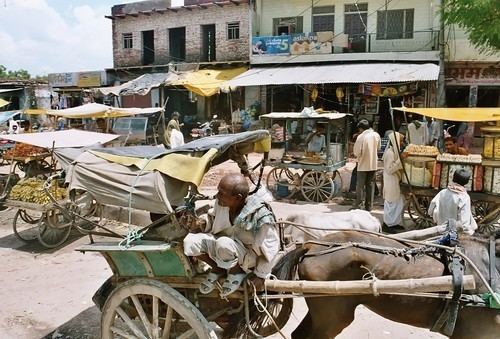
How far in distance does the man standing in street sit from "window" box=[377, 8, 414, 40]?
11.1 m

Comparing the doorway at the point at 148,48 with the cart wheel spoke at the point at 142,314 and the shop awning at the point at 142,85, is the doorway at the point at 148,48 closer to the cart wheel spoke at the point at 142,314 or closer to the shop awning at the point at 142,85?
the shop awning at the point at 142,85

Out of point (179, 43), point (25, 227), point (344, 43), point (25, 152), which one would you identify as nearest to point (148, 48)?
point (179, 43)

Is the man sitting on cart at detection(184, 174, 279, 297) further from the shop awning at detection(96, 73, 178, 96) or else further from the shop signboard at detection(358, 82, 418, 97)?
the shop awning at detection(96, 73, 178, 96)

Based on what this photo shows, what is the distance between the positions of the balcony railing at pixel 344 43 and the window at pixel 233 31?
232 centimetres

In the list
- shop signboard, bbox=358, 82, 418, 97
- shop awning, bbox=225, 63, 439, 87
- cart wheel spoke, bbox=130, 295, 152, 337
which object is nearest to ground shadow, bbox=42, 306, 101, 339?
cart wheel spoke, bbox=130, 295, 152, 337

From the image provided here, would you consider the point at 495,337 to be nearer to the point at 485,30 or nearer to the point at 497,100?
the point at 485,30

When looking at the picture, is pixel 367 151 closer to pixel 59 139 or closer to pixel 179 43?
pixel 59 139

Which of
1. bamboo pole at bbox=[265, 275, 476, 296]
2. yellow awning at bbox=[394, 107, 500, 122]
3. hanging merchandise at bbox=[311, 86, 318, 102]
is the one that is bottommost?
bamboo pole at bbox=[265, 275, 476, 296]

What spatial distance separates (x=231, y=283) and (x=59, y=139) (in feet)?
19.5

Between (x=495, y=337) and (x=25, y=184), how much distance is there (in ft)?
25.2

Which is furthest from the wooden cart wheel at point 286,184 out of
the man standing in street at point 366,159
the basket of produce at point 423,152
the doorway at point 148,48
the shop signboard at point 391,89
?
the doorway at point 148,48

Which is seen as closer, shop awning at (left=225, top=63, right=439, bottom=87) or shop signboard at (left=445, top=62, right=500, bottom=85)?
shop awning at (left=225, top=63, right=439, bottom=87)

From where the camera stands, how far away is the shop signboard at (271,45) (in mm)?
20578

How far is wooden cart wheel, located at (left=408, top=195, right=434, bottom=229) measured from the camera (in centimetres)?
825
